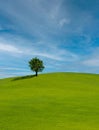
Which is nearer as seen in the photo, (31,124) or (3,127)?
(3,127)

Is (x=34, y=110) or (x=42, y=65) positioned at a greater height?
(x=42, y=65)

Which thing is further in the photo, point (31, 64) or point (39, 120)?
point (31, 64)

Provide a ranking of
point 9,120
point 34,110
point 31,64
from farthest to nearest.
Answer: point 31,64 < point 34,110 < point 9,120

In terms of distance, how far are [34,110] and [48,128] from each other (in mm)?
7898

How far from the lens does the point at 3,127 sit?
50.4 ft

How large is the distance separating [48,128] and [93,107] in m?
11.3

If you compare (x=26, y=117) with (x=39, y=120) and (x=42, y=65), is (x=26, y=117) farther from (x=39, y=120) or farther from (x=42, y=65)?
(x=42, y=65)

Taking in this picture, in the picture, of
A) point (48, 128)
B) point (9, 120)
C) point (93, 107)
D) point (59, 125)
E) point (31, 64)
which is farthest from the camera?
point (31, 64)

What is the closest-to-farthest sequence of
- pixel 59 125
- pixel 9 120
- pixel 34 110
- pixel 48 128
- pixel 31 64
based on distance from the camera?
pixel 48 128 → pixel 59 125 → pixel 9 120 → pixel 34 110 → pixel 31 64

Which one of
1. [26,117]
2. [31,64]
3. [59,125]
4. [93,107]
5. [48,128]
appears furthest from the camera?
[31,64]

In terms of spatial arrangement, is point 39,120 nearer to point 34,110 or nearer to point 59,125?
point 59,125

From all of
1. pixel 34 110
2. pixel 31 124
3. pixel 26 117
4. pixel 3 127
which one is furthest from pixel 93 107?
pixel 3 127

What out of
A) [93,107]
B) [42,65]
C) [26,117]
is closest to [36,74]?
[42,65]

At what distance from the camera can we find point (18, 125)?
1617 cm
